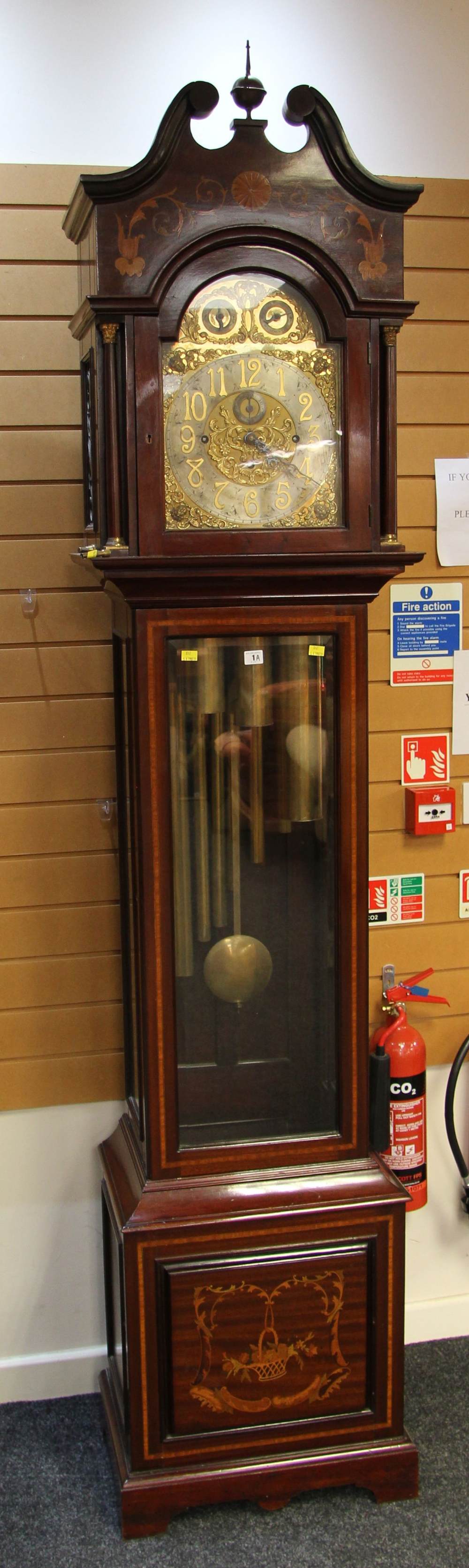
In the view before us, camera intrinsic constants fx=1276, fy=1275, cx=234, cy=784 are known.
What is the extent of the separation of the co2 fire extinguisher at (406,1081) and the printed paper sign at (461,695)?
0.43m

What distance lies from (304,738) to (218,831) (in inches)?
7.2

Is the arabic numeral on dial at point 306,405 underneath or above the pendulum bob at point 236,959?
above

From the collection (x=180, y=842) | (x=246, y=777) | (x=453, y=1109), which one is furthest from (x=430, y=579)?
(x=453, y=1109)

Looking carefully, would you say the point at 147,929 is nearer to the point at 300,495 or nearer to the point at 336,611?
the point at 336,611

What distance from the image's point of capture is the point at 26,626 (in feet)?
6.78

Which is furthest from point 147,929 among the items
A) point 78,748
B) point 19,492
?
point 19,492

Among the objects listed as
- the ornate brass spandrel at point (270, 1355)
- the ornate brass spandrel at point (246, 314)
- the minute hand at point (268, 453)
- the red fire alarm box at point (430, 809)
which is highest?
the ornate brass spandrel at point (246, 314)

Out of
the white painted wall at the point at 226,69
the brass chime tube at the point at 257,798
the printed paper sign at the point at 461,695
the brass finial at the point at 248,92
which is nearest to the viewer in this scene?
the brass finial at the point at 248,92

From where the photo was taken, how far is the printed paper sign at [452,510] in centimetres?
217

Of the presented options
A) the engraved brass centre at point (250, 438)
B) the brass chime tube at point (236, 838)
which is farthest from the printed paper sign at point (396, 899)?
the engraved brass centre at point (250, 438)

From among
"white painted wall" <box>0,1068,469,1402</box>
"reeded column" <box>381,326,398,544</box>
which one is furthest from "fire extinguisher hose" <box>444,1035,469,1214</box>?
"reeded column" <box>381,326,398,544</box>

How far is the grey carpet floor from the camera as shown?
186cm

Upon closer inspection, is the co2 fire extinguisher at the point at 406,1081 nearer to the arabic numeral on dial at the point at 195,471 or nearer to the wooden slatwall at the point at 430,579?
the wooden slatwall at the point at 430,579

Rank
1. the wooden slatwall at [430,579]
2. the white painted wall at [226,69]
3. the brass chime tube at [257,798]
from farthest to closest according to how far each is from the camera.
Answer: the wooden slatwall at [430,579], the white painted wall at [226,69], the brass chime tube at [257,798]
